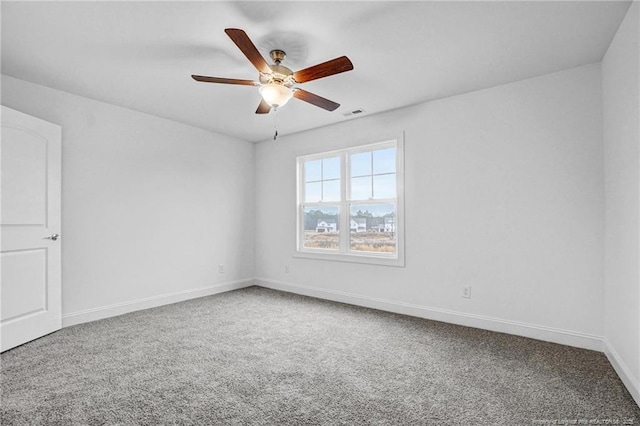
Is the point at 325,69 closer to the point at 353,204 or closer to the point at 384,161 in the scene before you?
the point at 384,161

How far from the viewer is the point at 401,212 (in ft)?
12.9

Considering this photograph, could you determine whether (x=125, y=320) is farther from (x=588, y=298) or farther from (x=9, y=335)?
(x=588, y=298)

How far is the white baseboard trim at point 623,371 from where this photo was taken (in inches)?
79.3

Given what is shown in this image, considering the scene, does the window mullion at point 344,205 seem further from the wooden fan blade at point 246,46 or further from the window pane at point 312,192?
the wooden fan blade at point 246,46

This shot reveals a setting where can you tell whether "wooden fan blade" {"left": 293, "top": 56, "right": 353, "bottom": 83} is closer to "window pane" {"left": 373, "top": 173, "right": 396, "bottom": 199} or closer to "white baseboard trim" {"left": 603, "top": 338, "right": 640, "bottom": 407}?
"window pane" {"left": 373, "top": 173, "right": 396, "bottom": 199}

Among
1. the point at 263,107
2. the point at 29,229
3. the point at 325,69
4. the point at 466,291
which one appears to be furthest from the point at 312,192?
the point at 29,229

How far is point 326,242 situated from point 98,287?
282cm

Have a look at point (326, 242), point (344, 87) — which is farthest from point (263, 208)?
point (344, 87)

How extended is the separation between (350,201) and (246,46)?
2.76m

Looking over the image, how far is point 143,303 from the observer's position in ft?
13.3

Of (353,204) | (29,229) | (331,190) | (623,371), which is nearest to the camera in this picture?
(623,371)

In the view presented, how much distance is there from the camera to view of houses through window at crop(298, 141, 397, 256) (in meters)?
4.17

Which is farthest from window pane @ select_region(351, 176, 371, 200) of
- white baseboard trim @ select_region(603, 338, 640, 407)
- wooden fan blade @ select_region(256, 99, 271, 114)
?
white baseboard trim @ select_region(603, 338, 640, 407)

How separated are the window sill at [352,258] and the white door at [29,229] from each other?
2870 mm
